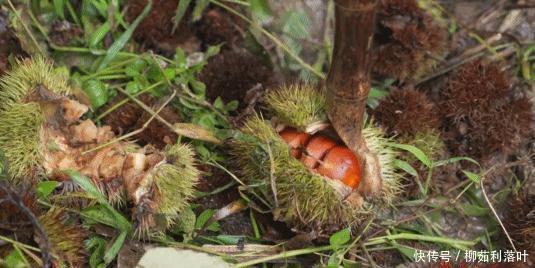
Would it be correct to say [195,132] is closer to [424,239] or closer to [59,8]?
[59,8]

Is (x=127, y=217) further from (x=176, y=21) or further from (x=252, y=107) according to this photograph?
(x=176, y=21)

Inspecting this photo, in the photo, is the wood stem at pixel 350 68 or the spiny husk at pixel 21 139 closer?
the wood stem at pixel 350 68

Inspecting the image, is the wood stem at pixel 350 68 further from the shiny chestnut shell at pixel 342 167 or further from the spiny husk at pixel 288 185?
the spiny husk at pixel 288 185

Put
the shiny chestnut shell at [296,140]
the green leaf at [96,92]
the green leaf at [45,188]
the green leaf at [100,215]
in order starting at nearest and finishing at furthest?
1. the green leaf at [45,188]
2. the green leaf at [100,215]
3. the shiny chestnut shell at [296,140]
4. the green leaf at [96,92]

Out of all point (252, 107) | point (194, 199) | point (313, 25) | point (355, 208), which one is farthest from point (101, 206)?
point (313, 25)

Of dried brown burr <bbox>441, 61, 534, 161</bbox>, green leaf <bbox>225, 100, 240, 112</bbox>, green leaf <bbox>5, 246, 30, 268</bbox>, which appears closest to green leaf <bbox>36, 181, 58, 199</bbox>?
green leaf <bbox>5, 246, 30, 268</bbox>

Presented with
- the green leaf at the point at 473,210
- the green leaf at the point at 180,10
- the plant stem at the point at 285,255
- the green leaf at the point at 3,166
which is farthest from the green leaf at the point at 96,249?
the green leaf at the point at 473,210

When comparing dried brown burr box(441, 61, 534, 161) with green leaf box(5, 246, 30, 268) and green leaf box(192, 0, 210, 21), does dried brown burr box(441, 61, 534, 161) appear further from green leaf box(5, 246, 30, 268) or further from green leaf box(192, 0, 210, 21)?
green leaf box(5, 246, 30, 268)

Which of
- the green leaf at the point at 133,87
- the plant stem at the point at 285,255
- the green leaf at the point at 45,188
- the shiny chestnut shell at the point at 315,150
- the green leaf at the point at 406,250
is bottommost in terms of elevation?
the plant stem at the point at 285,255
